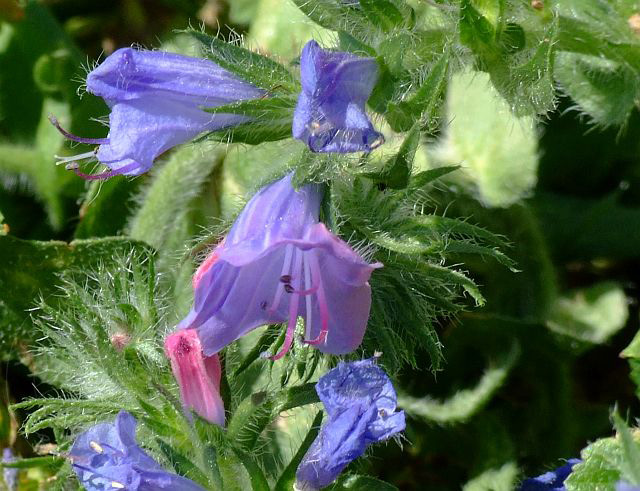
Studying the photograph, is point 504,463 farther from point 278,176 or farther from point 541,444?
point 278,176

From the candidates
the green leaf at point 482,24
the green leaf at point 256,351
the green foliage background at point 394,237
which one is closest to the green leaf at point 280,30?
the green foliage background at point 394,237

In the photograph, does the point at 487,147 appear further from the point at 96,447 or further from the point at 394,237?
the point at 96,447

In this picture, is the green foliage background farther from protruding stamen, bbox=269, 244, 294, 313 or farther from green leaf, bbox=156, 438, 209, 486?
protruding stamen, bbox=269, 244, 294, 313

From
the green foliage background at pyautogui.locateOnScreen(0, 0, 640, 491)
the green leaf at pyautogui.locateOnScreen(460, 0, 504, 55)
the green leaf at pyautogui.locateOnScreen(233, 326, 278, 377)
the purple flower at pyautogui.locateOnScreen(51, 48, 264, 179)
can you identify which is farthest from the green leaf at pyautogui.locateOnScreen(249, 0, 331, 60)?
the green leaf at pyautogui.locateOnScreen(233, 326, 278, 377)

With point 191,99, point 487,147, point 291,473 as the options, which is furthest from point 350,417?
point 487,147

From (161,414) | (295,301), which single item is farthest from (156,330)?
(295,301)

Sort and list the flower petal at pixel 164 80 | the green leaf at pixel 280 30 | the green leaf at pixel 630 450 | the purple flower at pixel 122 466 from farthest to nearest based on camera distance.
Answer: the green leaf at pixel 280 30 < the flower petal at pixel 164 80 < the purple flower at pixel 122 466 < the green leaf at pixel 630 450

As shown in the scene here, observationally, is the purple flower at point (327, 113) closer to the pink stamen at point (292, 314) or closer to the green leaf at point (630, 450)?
the pink stamen at point (292, 314)
